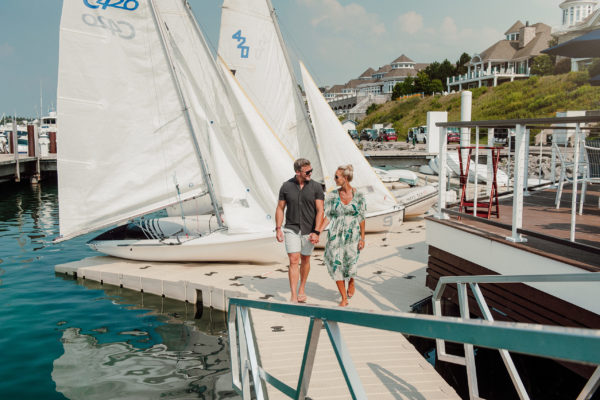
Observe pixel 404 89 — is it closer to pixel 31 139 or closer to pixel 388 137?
pixel 388 137

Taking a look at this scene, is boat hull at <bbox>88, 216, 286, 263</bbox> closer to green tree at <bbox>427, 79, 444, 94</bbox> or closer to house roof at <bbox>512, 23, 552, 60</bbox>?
house roof at <bbox>512, 23, 552, 60</bbox>

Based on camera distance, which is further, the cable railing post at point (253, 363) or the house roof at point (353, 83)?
the house roof at point (353, 83)

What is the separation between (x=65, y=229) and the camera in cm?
1135

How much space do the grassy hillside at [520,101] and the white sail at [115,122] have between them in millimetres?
40413

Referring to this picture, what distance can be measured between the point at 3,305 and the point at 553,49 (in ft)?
47.7

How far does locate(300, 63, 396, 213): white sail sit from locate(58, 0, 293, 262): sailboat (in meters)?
2.54

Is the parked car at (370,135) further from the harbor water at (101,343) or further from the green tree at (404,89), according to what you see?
the harbor water at (101,343)

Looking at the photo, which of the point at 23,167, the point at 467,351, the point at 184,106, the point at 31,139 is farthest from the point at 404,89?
the point at 467,351

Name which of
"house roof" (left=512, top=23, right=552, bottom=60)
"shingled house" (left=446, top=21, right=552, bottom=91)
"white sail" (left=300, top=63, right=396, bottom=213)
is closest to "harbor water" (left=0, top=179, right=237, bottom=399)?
"white sail" (left=300, top=63, right=396, bottom=213)

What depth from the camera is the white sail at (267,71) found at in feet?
46.5

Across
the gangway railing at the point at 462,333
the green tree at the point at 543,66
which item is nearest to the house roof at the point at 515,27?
the green tree at the point at 543,66

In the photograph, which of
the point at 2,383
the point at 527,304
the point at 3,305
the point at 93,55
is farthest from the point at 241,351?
the point at 93,55

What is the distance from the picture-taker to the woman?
701 centimetres

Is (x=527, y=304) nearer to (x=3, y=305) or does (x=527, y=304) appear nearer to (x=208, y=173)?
(x=208, y=173)
